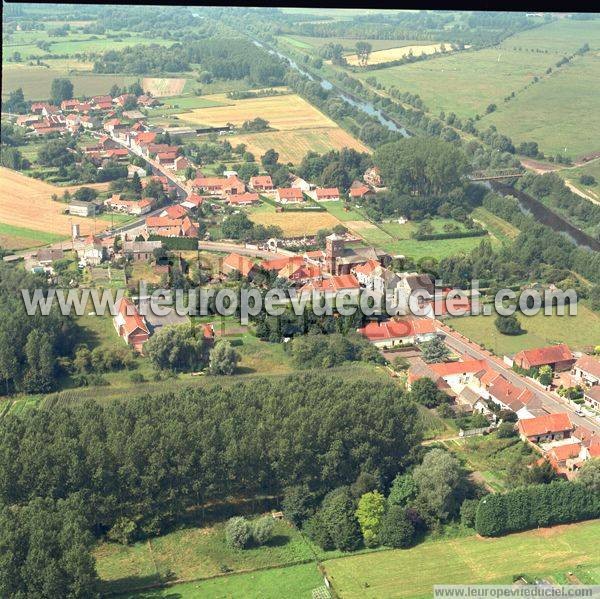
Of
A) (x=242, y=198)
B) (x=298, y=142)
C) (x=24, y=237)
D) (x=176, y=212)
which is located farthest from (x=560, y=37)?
(x=24, y=237)

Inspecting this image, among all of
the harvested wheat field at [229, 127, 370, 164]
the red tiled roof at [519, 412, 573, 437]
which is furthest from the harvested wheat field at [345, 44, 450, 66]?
the red tiled roof at [519, 412, 573, 437]

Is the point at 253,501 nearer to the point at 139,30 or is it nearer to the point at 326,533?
the point at 326,533

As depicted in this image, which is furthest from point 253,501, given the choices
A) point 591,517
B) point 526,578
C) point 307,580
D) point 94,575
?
point 591,517

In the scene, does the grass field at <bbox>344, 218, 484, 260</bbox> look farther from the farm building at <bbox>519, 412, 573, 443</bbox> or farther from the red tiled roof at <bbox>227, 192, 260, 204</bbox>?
the farm building at <bbox>519, 412, 573, 443</bbox>

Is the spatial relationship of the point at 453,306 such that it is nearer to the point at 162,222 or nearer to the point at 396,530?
the point at 162,222

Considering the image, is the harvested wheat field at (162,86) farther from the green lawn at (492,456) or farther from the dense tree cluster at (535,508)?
the dense tree cluster at (535,508)
